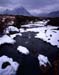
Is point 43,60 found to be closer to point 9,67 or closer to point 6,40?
point 9,67

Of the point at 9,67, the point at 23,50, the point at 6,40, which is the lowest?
the point at 9,67

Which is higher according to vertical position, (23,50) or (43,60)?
(23,50)

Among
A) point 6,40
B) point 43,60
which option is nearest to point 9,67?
point 43,60

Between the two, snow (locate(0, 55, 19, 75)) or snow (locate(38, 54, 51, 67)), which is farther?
snow (locate(38, 54, 51, 67))

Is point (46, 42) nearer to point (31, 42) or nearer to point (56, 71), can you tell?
point (31, 42)

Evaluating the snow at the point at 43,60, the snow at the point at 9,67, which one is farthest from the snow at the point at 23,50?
Answer: the snow at the point at 9,67

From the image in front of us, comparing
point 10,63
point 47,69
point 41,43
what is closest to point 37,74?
point 47,69

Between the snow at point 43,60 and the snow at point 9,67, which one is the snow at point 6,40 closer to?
the snow at point 9,67

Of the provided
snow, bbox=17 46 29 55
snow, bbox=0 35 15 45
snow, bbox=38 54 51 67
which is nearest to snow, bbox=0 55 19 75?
snow, bbox=17 46 29 55

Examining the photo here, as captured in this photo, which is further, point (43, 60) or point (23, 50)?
point (23, 50)

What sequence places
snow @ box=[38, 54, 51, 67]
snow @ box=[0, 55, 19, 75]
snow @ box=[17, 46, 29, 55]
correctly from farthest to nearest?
snow @ box=[17, 46, 29, 55]
snow @ box=[38, 54, 51, 67]
snow @ box=[0, 55, 19, 75]

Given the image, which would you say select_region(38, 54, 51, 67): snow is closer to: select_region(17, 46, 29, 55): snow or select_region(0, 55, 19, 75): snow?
select_region(17, 46, 29, 55): snow

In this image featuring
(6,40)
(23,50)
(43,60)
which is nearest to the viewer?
(43,60)
